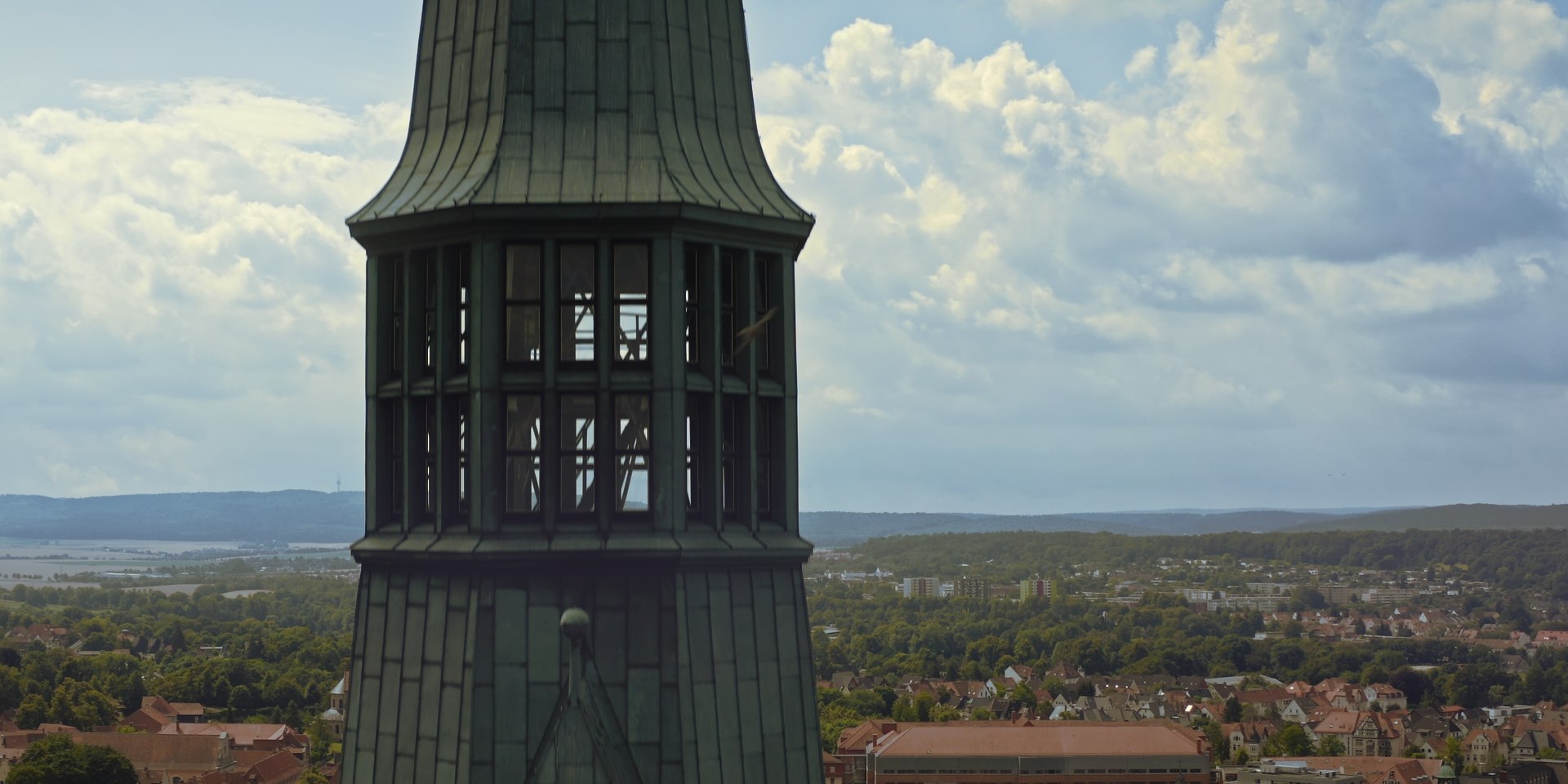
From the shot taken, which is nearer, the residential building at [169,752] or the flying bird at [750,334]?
the flying bird at [750,334]

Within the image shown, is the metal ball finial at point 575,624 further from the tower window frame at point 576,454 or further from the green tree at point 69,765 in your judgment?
the green tree at point 69,765

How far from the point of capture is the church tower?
62.7ft

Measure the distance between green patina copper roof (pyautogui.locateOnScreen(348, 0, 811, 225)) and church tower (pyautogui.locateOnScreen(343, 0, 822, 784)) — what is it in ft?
0.10

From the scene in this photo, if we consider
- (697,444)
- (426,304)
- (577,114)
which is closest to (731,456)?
(697,444)

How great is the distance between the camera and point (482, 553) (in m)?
19.0

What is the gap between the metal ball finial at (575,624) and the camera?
18578mm

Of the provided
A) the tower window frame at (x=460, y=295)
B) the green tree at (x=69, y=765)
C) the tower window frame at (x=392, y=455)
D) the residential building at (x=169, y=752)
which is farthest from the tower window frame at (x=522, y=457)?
the residential building at (x=169, y=752)

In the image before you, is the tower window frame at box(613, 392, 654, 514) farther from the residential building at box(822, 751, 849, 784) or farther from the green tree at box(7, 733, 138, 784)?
the residential building at box(822, 751, 849, 784)

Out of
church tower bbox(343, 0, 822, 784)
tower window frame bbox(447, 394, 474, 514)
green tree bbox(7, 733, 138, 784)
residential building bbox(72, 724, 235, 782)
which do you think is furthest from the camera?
residential building bbox(72, 724, 235, 782)

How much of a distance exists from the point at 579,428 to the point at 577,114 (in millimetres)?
3209

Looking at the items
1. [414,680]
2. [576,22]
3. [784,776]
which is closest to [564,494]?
[414,680]

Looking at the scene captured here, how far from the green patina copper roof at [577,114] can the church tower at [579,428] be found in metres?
0.03

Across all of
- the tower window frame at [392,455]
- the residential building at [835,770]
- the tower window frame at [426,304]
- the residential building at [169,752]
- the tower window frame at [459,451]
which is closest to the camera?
the tower window frame at [459,451]

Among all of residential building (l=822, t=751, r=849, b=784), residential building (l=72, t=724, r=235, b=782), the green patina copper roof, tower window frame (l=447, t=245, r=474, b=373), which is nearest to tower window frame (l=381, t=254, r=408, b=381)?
the green patina copper roof
